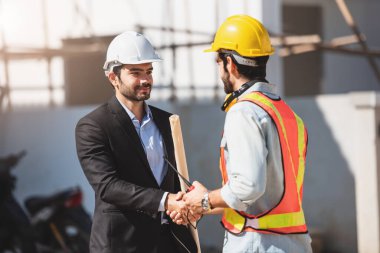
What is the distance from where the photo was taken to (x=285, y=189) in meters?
3.37

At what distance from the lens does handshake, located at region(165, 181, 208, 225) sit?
3635mm

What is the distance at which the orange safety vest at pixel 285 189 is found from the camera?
336 cm

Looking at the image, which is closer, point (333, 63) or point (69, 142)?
point (69, 142)

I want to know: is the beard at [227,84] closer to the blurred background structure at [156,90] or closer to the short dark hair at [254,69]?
the short dark hair at [254,69]

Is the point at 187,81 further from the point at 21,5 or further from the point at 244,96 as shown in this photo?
the point at 244,96

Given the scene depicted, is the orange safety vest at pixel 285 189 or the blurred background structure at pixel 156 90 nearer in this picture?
the orange safety vest at pixel 285 189

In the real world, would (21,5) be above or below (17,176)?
above

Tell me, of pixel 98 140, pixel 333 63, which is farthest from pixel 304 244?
pixel 333 63

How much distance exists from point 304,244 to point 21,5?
565 centimetres

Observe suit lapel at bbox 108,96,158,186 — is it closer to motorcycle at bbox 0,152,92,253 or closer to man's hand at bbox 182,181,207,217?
man's hand at bbox 182,181,207,217

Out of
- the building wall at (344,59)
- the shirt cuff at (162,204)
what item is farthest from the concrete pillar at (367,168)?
the building wall at (344,59)

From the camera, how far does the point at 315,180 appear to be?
7801mm

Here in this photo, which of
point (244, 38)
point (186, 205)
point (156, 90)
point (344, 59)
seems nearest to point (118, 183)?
point (186, 205)

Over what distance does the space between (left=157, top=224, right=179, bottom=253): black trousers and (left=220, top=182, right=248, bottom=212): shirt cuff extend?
755mm
